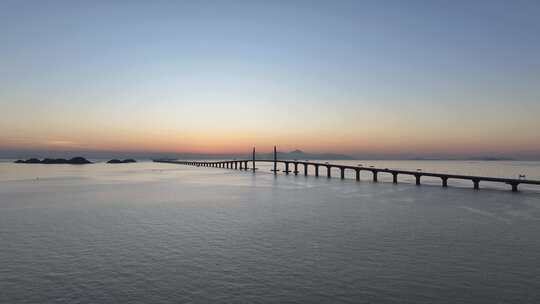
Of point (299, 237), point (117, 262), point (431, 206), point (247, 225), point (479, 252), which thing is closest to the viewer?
point (117, 262)

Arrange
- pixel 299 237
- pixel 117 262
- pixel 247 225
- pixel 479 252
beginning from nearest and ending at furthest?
pixel 117 262
pixel 479 252
pixel 299 237
pixel 247 225

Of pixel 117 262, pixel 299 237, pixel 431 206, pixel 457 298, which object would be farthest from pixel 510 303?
pixel 431 206

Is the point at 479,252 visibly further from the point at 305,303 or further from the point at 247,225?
the point at 247,225

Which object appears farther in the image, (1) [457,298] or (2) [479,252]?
(2) [479,252]

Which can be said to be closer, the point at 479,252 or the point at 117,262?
the point at 117,262

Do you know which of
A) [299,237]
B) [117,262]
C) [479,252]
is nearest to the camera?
[117,262]

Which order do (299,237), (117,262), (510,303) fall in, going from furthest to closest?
1. (299,237)
2. (117,262)
3. (510,303)

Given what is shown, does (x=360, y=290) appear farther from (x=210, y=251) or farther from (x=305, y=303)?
(x=210, y=251)

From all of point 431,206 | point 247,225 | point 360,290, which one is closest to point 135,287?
point 360,290

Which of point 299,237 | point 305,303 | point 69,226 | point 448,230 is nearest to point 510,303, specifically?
point 305,303
